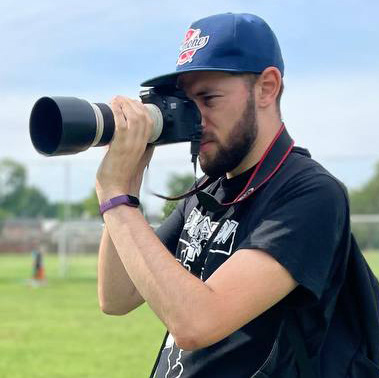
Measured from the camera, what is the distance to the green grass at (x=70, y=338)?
7.08 meters

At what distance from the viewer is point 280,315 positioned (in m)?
2.03

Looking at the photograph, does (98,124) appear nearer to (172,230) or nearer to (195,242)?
(195,242)

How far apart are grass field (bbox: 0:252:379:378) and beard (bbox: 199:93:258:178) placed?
4.04 meters

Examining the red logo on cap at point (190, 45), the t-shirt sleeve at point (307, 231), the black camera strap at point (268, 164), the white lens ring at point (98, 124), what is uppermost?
the red logo on cap at point (190, 45)

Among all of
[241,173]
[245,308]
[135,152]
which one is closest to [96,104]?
[135,152]

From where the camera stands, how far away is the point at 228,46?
→ 2094mm

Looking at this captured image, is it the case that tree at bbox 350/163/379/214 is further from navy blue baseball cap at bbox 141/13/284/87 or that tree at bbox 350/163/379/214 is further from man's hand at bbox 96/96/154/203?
man's hand at bbox 96/96/154/203

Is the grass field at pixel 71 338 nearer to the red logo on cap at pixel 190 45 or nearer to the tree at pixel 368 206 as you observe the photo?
the tree at pixel 368 206

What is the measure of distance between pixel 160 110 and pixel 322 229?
1.79 ft

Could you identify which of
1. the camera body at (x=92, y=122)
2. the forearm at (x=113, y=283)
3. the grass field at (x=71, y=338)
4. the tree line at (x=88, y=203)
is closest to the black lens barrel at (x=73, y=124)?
the camera body at (x=92, y=122)

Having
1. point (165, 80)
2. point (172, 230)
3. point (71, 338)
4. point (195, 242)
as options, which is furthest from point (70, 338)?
point (165, 80)

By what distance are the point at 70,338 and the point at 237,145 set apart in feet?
24.3

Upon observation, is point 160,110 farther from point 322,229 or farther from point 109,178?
point 322,229

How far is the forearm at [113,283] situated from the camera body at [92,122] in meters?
0.37
